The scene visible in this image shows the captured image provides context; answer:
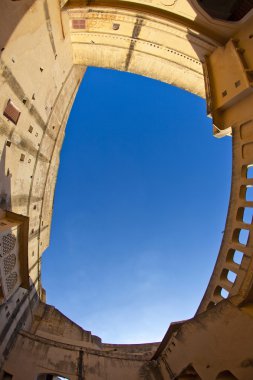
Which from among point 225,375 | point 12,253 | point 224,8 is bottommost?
point 225,375

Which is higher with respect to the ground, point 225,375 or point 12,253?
point 12,253

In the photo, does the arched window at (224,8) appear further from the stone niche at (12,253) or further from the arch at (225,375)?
the arch at (225,375)

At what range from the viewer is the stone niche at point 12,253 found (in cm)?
852

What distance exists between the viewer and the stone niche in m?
8.52

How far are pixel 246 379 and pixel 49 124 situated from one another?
15513 mm

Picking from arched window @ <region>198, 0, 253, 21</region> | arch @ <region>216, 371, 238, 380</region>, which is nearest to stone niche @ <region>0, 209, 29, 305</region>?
arch @ <region>216, 371, 238, 380</region>

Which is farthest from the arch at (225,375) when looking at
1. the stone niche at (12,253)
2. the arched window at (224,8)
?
the arched window at (224,8)

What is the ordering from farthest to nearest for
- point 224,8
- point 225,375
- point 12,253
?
point 224,8 → point 12,253 → point 225,375

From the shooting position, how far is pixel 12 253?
9.30 metres

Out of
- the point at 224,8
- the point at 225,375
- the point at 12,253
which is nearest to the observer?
the point at 225,375

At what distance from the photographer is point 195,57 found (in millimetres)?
13273

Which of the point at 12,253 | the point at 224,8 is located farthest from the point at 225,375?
the point at 224,8

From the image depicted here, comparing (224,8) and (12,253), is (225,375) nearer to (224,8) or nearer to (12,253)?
(12,253)

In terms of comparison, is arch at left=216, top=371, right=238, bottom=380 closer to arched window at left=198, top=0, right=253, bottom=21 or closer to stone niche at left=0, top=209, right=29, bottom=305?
stone niche at left=0, top=209, right=29, bottom=305
